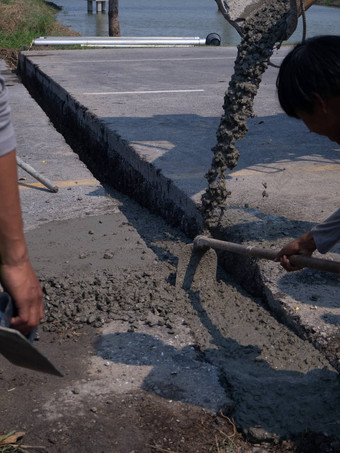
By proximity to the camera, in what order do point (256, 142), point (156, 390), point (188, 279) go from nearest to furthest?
point (156, 390) < point (188, 279) < point (256, 142)

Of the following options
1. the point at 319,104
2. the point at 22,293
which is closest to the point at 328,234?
the point at 319,104

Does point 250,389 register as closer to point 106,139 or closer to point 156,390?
point 156,390

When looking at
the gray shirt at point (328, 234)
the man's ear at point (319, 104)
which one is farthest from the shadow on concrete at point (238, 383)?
the man's ear at point (319, 104)

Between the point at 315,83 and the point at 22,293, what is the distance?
3.73 feet

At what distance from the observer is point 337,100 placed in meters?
2.05

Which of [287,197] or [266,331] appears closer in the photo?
[266,331]

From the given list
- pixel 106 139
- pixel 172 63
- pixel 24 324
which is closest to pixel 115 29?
pixel 172 63

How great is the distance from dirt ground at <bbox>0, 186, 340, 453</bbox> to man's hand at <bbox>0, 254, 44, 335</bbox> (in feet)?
3.25

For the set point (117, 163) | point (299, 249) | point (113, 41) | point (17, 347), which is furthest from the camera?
point (113, 41)

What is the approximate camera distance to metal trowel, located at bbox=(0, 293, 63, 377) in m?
1.43

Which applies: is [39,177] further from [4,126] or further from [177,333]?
[4,126]

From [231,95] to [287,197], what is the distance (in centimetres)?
103

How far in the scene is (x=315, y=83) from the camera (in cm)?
203

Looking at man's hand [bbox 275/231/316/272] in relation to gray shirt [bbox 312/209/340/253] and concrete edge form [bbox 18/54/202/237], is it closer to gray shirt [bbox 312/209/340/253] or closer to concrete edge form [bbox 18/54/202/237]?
gray shirt [bbox 312/209/340/253]
